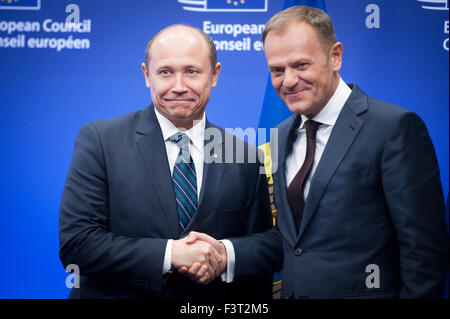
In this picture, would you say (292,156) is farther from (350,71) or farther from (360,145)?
(350,71)

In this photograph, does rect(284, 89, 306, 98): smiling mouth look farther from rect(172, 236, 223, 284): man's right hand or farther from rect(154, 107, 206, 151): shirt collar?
rect(172, 236, 223, 284): man's right hand

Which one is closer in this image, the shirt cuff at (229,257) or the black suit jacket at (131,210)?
the black suit jacket at (131,210)

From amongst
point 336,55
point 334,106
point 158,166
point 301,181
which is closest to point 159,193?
point 158,166

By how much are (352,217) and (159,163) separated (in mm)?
927

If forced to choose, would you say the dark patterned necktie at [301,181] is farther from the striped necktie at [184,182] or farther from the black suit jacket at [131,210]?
the striped necktie at [184,182]

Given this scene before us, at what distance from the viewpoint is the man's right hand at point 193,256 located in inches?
85.7

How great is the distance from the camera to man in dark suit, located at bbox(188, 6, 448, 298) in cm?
194

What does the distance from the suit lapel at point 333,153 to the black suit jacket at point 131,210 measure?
1.39ft

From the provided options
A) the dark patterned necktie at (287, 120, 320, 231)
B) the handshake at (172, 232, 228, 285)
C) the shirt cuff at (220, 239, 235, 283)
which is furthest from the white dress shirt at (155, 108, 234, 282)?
the dark patterned necktie at (287, 120, 320, 231)

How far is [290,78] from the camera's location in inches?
84.1

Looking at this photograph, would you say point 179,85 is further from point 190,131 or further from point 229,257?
point 229,257

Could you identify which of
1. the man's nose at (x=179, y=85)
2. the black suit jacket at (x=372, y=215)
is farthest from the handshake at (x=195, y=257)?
the man's nose at (x=179, y=85)

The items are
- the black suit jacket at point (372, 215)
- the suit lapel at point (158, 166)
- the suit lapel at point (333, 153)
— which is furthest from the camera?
the suit lapel at point (158, 166)

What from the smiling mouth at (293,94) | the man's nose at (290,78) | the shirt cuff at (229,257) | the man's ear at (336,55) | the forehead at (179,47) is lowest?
the shirt cuff at (229,257)
